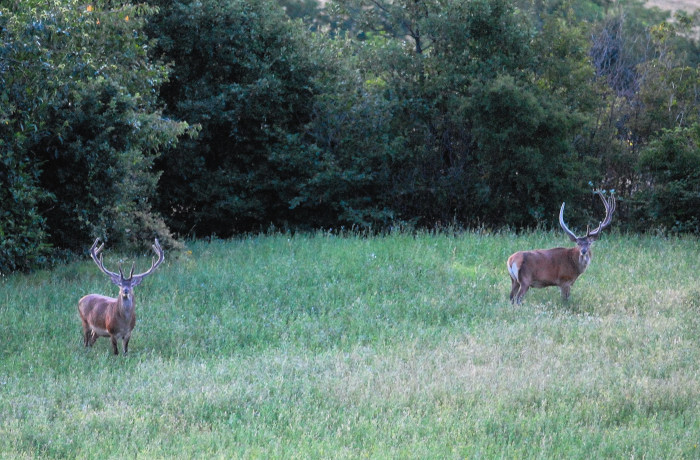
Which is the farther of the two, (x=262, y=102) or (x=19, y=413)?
(x=262, y=102)

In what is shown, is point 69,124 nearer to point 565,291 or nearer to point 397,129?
point 565,291

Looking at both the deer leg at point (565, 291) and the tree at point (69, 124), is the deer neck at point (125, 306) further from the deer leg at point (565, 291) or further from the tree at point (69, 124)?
the deer leg at point (565, 291)

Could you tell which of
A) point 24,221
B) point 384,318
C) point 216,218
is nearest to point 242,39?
point 216,218

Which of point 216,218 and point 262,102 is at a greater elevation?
point 262,102

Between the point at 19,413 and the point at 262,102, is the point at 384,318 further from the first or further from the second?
the point at 262,102

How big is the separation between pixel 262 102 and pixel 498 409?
14902 mm

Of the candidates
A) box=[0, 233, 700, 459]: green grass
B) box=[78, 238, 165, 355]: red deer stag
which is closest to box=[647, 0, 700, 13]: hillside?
box=[0, 233, 700, 459]: green grass

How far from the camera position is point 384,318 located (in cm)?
1198

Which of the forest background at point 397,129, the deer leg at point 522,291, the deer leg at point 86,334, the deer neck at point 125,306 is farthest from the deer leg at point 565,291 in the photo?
the forest background at point 397,129

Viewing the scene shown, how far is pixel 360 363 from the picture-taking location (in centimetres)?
972

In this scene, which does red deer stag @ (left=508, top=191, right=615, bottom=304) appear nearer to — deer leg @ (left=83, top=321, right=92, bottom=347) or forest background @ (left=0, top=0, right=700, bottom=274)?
deer leg @ (left=83, top=321, right=92, bottom=347)

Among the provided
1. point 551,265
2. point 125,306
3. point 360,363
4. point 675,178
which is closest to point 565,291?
point 551,265

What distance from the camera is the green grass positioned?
750 cm

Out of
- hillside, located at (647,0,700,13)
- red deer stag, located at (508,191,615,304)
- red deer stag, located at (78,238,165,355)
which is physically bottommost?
red deer stag, located at (78,238,165,355)
